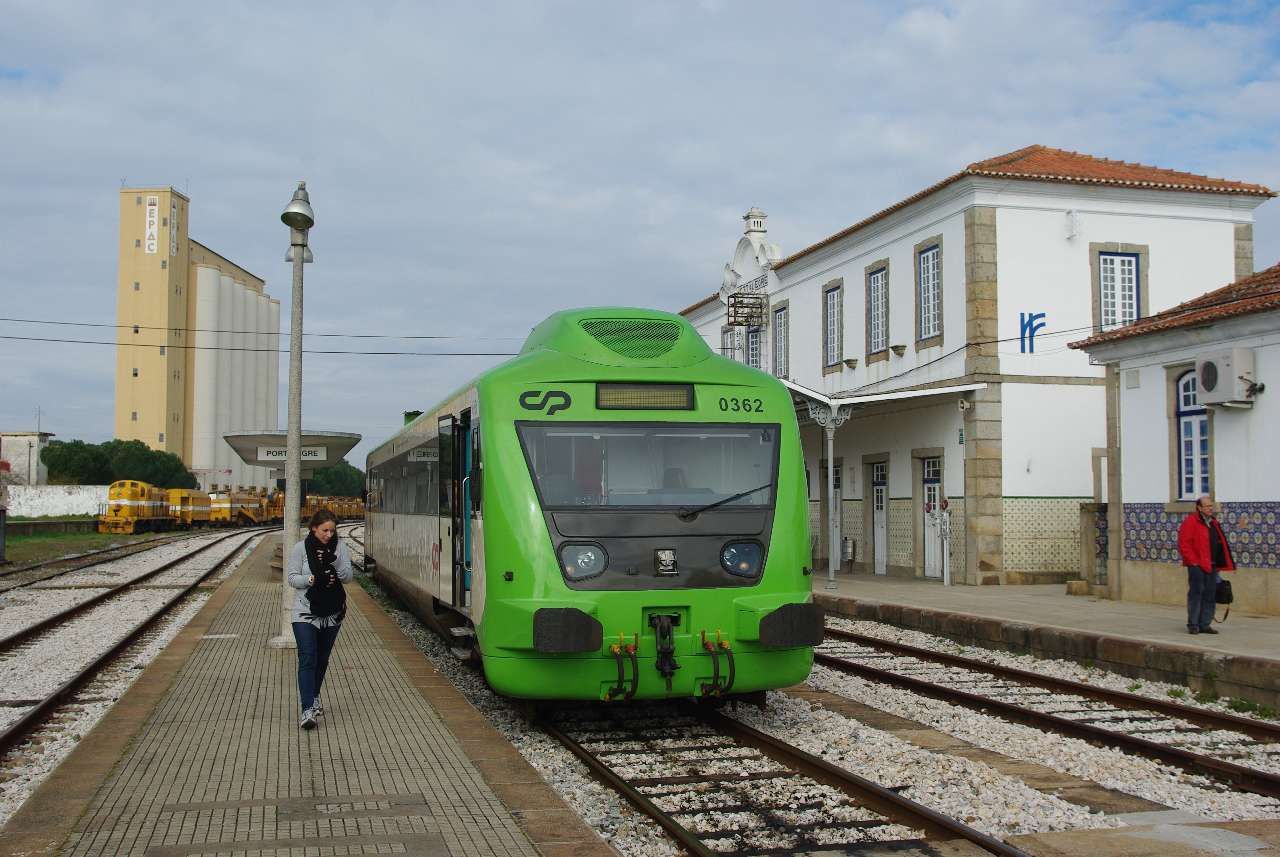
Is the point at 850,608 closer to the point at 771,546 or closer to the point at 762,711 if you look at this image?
the point at 762,711

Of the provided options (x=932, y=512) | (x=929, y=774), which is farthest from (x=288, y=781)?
(x=932, y=512)

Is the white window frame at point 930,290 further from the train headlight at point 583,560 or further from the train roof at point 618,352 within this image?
the train headlight at point 583,560

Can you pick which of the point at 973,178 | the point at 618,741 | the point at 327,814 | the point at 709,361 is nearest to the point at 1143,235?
the point at 973,178

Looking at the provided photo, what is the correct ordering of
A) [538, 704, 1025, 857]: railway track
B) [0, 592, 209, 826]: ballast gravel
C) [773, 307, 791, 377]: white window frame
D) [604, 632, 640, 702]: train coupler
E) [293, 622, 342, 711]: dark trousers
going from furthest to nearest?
[773, 307, 791, 377]: white window frame
[293, 622, 342, 711]: dark trousers
[604, 632, 640, 702]: train coupler
[0, 592, 209, 826]: ballast gravel
[538, 704, 1025, 857]: railway track

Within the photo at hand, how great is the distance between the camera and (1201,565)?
45.9 feet

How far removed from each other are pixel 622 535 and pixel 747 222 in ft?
92.0

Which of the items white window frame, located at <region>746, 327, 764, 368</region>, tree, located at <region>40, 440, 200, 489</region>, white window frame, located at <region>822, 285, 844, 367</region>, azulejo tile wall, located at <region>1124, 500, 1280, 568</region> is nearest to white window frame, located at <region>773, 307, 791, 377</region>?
white window frame, located at <region>746, 327, 764, 368</region>

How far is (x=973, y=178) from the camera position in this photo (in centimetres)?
2355

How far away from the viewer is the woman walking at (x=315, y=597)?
28.5ft

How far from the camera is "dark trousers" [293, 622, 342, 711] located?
8.64 meters

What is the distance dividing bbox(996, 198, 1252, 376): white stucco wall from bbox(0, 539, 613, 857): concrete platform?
53.0 ft

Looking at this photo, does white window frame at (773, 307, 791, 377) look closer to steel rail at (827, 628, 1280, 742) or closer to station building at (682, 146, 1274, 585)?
station building at (682, 146, 1274, 585)

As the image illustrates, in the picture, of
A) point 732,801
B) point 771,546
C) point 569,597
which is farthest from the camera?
point 771,546

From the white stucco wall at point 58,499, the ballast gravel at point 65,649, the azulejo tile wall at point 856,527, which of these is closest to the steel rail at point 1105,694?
the ballast gravel at point 65,649
